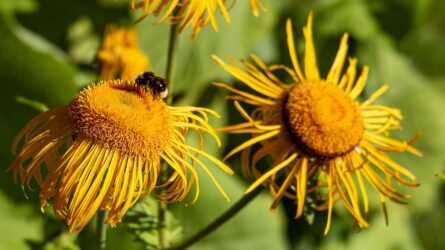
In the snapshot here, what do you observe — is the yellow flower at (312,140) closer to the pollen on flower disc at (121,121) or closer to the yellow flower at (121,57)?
the pollen on flower disc at (121,121)

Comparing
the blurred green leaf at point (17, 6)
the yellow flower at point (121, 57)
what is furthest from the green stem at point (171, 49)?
the blurred green leaf at point (17, 6)

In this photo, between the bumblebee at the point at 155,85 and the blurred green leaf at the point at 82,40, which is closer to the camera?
the bumblebee at the point at 155,85

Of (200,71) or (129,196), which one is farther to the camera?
(200,71)

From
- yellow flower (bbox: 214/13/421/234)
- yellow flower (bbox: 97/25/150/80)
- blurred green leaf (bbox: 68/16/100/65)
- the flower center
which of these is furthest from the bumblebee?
blurred green leaf (bbox: 68/16/100/65)

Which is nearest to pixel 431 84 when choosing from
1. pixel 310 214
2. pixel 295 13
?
pixel 295 13

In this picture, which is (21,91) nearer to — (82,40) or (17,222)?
(17,222)

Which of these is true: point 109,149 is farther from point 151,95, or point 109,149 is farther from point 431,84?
point 431,84
